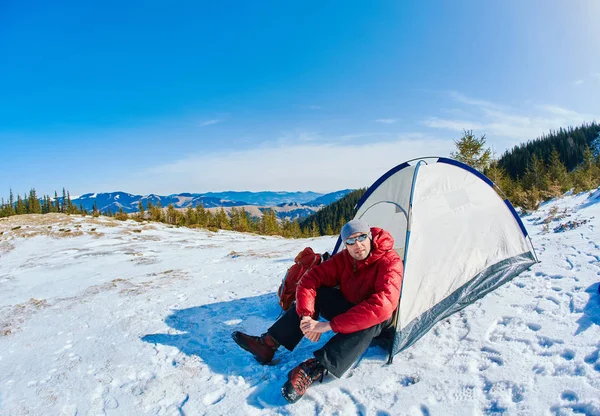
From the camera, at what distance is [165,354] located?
16.2 feet

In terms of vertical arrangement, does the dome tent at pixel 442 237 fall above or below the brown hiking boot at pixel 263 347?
above

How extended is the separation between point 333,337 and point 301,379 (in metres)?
0.61

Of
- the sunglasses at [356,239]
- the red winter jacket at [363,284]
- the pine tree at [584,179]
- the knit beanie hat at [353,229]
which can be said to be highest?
the pine tree at [584,179]

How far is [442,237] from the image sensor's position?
17.1 ft

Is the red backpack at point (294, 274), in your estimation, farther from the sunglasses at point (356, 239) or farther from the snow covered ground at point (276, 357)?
the sunglasses at point (356, 239)

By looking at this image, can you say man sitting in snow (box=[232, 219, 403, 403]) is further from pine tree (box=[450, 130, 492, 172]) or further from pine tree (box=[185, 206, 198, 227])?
pine tree (box=[185, 206, 198, 227])

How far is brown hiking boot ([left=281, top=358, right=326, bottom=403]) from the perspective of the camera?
349 cm

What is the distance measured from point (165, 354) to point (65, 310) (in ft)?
15.7

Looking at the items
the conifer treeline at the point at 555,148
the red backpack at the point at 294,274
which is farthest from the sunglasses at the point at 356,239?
the conifer treeline at the point at 555,148

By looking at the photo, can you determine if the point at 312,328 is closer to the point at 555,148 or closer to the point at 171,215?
the point at 171,215

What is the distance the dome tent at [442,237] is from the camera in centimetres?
458

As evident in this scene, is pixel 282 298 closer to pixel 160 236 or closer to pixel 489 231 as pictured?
pixel 489 231

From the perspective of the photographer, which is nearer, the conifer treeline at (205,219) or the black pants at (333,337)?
the black pants at (333,337)

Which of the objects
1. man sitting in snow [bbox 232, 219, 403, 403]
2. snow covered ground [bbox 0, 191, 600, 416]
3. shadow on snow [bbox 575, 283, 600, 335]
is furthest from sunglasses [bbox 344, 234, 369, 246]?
shadow on snow [bbox 575, 283, 600, 335]
